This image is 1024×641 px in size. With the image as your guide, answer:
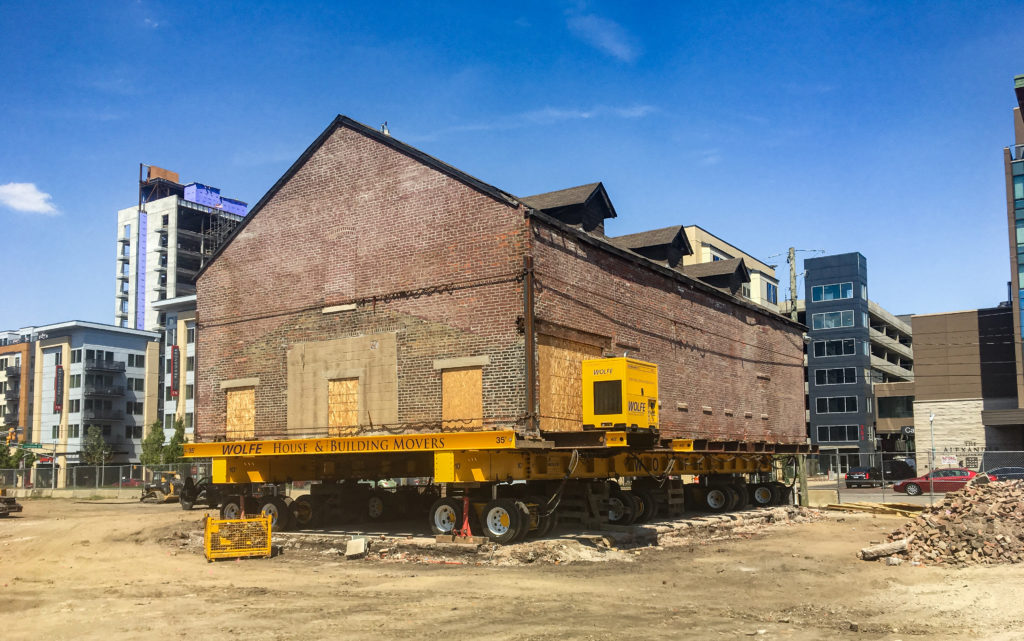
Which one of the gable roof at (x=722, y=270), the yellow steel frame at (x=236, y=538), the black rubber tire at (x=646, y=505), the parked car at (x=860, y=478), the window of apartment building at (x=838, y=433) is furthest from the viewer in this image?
the window of apartment building at (x=838, y=433)

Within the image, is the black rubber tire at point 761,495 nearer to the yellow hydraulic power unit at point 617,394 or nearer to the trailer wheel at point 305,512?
the yellow hydraulic power unit at point 617,394

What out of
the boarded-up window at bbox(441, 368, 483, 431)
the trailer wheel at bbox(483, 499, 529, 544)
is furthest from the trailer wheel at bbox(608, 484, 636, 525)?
the trailer wheel at bbox(483, 499, 529, 544)

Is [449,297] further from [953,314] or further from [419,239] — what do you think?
[953,314]

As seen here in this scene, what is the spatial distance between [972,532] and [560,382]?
9824mm

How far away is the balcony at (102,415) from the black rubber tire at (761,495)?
8125 centimetres

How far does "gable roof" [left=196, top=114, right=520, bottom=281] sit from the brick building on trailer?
0.15 ft

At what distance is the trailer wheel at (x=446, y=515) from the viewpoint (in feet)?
67.9

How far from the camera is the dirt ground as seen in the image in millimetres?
11461

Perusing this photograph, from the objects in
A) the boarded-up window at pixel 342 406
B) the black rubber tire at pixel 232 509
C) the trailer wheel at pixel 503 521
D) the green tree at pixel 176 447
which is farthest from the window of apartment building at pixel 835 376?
the trailer wheel at pixel 503 521

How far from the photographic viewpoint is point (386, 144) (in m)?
24.7

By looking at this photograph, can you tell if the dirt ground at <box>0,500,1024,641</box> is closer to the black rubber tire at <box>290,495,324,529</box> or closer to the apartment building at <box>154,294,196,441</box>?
the black rubber tire at <box>290,495,324,529</box>

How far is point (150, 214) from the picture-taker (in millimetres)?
113938

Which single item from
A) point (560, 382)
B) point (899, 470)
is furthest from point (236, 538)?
point (899, 470)

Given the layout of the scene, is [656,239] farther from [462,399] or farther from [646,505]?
[462,399]
